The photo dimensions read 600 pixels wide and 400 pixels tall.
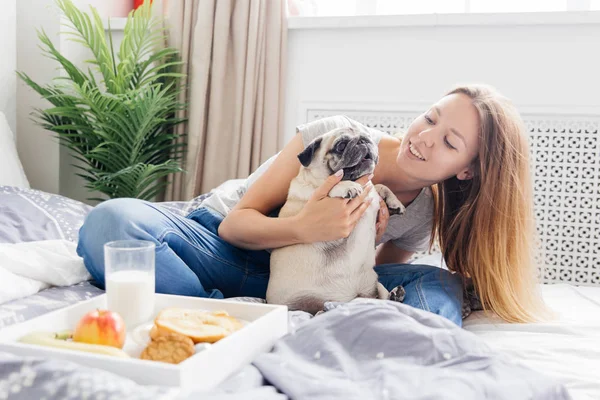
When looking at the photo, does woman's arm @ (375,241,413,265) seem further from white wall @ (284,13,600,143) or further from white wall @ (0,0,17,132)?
white wall @ (0,0,17,132)

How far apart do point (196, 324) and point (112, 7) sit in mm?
2568

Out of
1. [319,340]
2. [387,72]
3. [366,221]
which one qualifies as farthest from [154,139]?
[319,340]

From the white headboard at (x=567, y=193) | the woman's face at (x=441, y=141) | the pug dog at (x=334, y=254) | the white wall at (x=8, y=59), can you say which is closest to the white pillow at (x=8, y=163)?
the white wall at (x=8, y=59)

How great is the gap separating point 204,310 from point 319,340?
0.73 ft

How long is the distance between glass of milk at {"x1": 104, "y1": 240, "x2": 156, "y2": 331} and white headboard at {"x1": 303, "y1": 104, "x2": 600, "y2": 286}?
1758 mm

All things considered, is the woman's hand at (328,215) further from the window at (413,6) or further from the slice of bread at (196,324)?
the window at (413,6)

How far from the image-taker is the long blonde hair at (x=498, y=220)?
5.45 feet

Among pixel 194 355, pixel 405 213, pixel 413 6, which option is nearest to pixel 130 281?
pixel 194 355

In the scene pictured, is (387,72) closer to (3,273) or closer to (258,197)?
(258,197)

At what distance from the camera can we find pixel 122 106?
2.60 m

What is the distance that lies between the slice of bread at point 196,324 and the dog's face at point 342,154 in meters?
0.55

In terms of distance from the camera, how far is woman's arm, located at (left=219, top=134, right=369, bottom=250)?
148cm

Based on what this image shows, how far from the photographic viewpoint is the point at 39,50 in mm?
2910

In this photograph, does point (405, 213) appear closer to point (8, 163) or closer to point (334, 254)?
point (334, 254)
